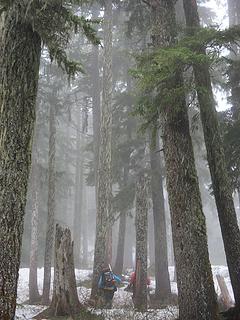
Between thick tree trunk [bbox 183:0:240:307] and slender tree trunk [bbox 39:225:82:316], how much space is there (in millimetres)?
5033

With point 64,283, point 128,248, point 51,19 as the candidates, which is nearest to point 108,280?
point 64,283

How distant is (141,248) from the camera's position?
1472cm

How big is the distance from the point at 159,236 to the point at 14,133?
13512mm

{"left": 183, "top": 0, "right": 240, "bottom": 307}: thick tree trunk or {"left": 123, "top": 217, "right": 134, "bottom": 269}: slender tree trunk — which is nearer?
{"left": 183, "top": 0, "right": 240, "bottom": 307}: thick tree trunk

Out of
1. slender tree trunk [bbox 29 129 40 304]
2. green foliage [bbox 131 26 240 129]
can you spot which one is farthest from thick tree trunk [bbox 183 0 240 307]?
slender tree trunk [bbox 29 129 40 304]

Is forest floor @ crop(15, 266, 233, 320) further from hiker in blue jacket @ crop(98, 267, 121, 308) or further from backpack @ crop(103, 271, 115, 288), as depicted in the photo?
backpack @ crop(103, 271, 115, 288)

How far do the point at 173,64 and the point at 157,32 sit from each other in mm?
1908

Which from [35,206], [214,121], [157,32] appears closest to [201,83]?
[214,121]

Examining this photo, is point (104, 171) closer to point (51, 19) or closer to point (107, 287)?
point (107, 287)

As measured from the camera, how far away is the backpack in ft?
45.3

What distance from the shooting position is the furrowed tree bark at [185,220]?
853 cm

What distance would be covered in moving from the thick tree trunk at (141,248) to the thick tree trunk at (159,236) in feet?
9.90

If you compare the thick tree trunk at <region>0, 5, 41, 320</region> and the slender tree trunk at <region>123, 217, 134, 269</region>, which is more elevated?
the slender tree trunk at <region>123, 217, 134, 269</region>

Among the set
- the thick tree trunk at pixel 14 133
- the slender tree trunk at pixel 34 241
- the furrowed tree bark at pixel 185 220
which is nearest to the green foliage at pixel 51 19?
the thick tree trunk at pixel 14 133
